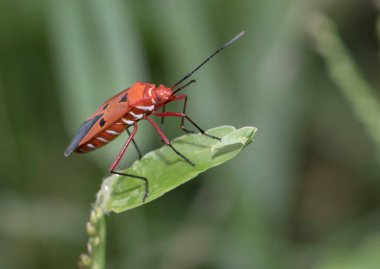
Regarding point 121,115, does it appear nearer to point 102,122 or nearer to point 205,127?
point 102,122

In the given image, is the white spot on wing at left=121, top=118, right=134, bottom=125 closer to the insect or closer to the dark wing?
the insect

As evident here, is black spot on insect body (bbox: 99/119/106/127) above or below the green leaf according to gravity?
above

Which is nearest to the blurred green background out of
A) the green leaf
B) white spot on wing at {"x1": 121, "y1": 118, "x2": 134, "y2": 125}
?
white spot on wing at {"x1": 121, "y1": 118, "x2": 134, "y2": 125}

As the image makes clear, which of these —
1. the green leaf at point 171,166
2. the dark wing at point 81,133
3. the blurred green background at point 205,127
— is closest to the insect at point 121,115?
the dark wing at point 81,133

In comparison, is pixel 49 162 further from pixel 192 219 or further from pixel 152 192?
pixel 152 192

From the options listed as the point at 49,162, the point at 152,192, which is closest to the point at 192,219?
the point at 49,162
